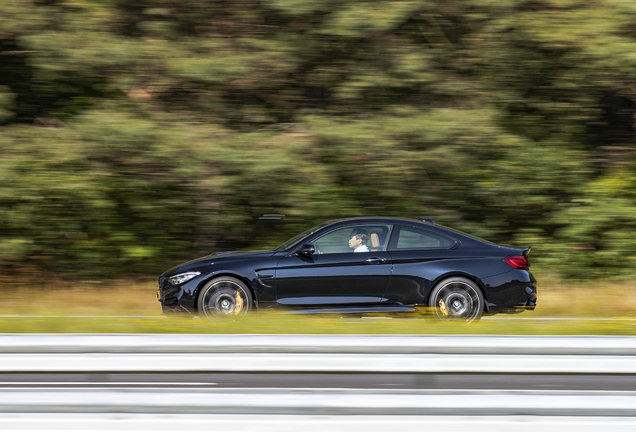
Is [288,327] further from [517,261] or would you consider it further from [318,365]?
[517,261]

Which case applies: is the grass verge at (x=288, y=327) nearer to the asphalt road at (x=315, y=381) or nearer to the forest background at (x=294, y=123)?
the asphalt road at (x=315, y=381)

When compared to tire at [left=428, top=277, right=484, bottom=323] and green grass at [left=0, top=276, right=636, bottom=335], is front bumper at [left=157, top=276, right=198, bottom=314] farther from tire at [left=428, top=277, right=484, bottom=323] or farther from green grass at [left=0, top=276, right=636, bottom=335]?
tire at [left=428, top=277, right=484, bottom=323]

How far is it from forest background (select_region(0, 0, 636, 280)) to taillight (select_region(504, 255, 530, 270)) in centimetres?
376

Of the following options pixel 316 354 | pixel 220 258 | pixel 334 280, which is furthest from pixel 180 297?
pixel 316 354

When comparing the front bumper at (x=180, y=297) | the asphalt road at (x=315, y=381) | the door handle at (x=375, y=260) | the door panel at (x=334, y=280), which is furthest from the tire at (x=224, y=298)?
the asphalt road at (x=315, y=381)

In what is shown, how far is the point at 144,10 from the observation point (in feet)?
39.7

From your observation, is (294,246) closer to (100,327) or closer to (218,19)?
(100,327)

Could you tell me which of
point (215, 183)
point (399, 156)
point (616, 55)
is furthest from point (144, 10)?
point (616, 55)

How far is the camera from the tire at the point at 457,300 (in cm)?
820

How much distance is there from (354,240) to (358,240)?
0.15 ft

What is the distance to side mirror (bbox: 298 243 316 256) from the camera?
8359mm

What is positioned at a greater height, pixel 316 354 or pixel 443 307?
Answer: pixel 443 307

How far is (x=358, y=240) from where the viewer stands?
8.47 meters

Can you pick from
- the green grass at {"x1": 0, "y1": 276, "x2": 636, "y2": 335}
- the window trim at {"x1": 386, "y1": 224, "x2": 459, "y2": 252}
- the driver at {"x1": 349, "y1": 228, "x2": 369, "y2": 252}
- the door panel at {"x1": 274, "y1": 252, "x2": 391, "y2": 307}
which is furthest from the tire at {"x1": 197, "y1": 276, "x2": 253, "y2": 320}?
the window trim at {"x1": 386, "y1": 224, "x2": 459, "y2": 252}
